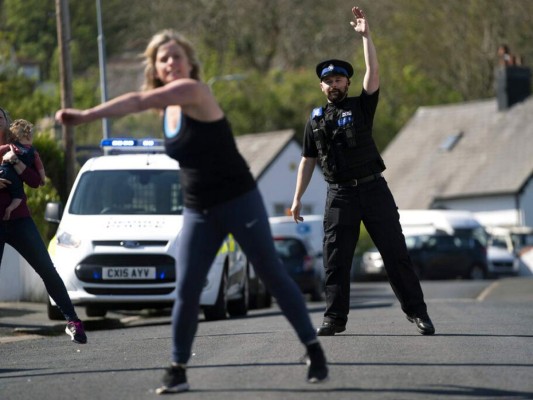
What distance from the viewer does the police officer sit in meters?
11.4

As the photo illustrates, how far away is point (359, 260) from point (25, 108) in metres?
16.0

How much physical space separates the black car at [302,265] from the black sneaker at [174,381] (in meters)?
20.4

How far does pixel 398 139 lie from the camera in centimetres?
6844

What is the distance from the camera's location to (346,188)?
11523mm

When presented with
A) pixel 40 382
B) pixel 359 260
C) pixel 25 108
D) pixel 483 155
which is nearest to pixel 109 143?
pixel 40 382

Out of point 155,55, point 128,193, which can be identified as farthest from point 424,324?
point 128,193

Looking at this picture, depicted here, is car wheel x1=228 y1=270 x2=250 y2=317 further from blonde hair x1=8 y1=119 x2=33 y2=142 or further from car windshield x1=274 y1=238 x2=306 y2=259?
car windshield x1=274 y1=238 x2=306 y2=259

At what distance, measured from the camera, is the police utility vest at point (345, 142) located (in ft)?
37.5

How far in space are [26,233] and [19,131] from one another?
81cm

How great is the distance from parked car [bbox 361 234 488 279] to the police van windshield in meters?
31.1

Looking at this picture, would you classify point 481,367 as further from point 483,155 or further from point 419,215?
point 483,155

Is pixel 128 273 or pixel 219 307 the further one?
pixel 219 307

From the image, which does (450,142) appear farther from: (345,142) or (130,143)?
(345,142)

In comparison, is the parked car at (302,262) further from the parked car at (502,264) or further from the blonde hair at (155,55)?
the parked car at (502,264)
